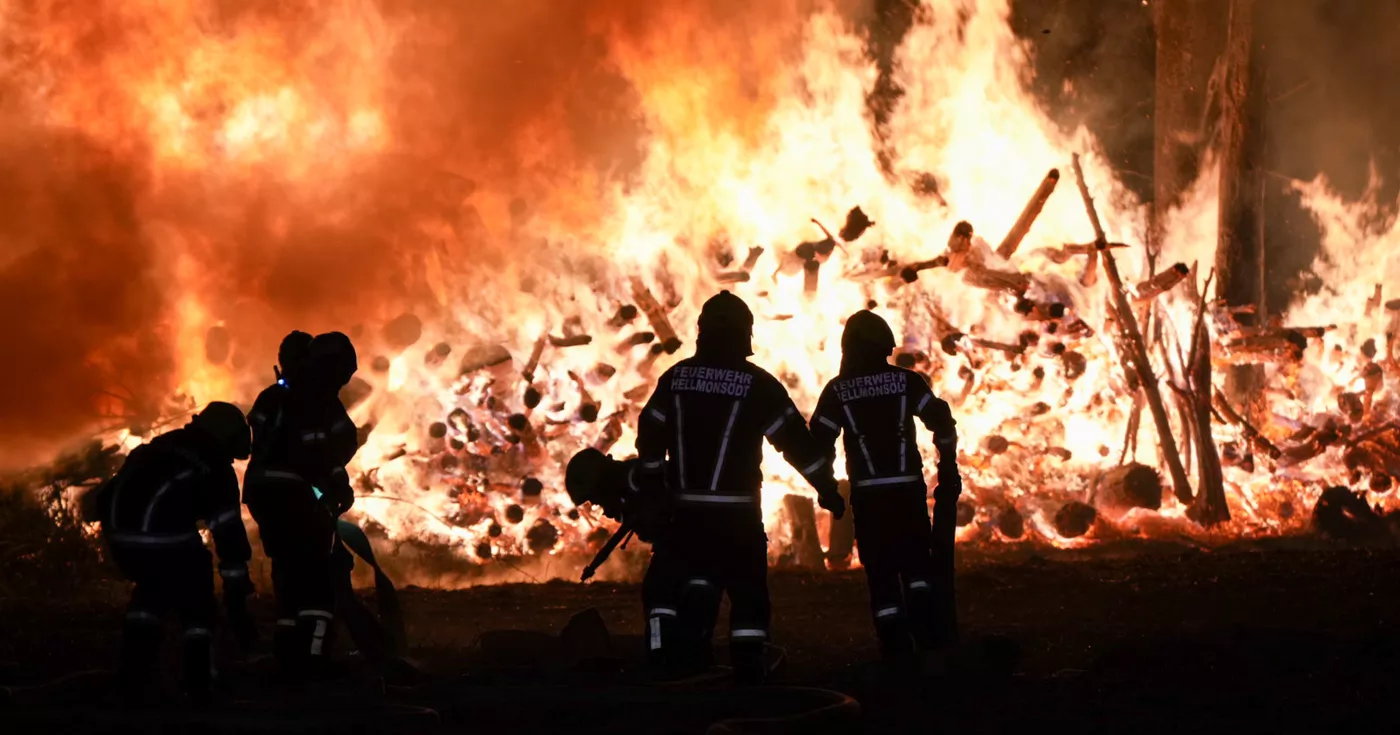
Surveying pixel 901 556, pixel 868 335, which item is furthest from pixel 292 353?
pixel 901 556

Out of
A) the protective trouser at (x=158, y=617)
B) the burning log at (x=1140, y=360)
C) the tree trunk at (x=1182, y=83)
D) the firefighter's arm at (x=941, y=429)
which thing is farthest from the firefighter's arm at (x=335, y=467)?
the tree trunk at (x=1182, y=83)

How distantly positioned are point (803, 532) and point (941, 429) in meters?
5.19

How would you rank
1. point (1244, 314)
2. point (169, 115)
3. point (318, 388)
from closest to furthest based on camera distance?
point (318, 388) → point (169, 115) → point (1244, 314)

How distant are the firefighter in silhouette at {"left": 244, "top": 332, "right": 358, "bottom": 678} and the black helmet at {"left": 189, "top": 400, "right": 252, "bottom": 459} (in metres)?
0.26

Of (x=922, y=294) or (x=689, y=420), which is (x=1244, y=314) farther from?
(x=689, y=420)

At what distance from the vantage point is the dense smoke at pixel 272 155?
1168 centimetres

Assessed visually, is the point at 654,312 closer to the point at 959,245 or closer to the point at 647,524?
the point at 959,245

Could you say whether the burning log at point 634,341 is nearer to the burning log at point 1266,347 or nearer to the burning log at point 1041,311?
the burning log at point 1041,311

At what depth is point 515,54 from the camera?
13.1m

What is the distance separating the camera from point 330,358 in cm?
717

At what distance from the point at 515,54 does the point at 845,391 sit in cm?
690

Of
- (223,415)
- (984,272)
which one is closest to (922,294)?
(984,272)

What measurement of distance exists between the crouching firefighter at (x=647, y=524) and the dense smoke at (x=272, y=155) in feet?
17.8

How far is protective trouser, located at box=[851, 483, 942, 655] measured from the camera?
726cm
